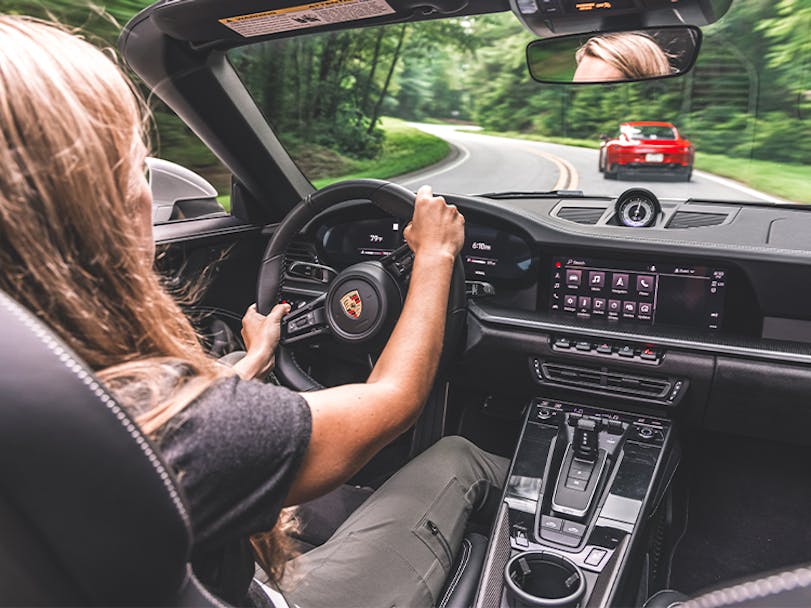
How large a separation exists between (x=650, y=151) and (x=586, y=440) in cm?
377

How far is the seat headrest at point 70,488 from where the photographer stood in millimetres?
784

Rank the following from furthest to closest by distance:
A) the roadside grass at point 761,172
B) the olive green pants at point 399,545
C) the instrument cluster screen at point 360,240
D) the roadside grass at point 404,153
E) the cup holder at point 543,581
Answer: the roadside grass at point 404,153
the roadside grass at point 761,172
the instrument cluster screen at point 360,240
the cup holder at point 543,581
the olive green pants at point 399,545

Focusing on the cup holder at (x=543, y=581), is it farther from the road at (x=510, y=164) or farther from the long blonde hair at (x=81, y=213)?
the road at (x=510, y=164)

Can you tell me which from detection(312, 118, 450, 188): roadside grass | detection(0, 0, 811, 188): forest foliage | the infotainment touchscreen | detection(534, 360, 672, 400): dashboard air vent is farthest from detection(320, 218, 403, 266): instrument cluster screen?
detection(0, 0, 811, 188): forest foliage

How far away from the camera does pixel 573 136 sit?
5758 mm

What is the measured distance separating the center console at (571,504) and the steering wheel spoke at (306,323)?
2.59ft

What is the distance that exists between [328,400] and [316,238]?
5.48 ft

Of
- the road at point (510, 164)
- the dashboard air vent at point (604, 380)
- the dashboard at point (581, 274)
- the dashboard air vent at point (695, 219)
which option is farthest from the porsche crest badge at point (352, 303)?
the road at point (510, 164)

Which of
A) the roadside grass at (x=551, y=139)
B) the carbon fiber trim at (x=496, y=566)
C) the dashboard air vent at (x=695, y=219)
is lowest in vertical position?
the carbon fiber trim at (x=496, y=566)

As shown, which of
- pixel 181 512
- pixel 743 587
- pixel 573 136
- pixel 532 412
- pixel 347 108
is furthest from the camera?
pixel 347 108

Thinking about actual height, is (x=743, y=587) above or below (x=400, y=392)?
above

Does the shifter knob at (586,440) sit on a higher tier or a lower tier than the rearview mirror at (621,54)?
lower

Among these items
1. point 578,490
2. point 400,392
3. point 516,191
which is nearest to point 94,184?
point 400,392

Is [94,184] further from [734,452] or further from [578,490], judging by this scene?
[734,452]
